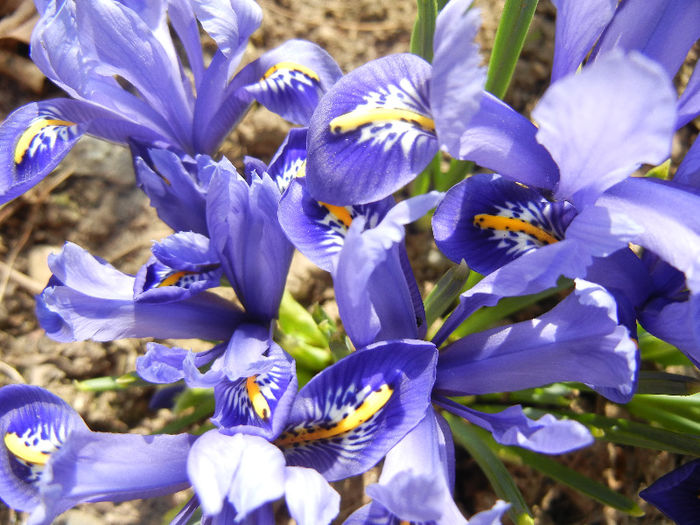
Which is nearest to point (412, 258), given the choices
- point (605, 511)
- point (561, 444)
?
point (605, 511)

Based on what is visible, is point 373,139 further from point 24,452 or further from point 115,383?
point 115,383

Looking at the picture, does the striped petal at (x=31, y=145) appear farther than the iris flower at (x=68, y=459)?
Yes

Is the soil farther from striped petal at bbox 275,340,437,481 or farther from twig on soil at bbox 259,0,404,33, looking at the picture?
striped petal at bbox 275,340,437,481

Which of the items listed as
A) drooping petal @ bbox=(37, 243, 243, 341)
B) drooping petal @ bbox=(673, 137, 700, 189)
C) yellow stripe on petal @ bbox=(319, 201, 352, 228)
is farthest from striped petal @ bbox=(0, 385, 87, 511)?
drooping petal @ bbox=(673, 137, 700, 189)

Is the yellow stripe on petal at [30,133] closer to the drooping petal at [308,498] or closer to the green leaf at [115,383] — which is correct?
the green leaf at [115,383]

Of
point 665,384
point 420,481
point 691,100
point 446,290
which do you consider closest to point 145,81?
point 446,290

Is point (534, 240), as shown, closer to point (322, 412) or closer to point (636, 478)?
point (322, 412)

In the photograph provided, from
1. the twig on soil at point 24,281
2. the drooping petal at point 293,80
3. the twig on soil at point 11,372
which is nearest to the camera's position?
the drooping petal at point 293,80

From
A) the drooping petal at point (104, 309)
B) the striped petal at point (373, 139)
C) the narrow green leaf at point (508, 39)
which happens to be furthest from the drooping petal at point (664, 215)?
the drooping petal at point (104, 309)
